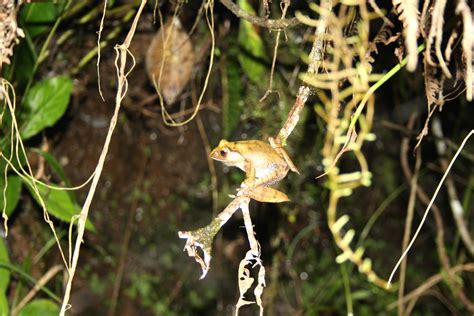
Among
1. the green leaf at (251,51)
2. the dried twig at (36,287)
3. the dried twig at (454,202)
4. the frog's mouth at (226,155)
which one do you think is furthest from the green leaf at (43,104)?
the dried twig at (454,202)

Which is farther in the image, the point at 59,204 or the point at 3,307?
the point at 59,204

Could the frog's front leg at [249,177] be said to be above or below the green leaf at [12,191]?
above

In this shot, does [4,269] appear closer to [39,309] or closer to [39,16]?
[39,309]

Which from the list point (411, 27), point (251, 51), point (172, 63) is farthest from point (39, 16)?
point (411, 27)

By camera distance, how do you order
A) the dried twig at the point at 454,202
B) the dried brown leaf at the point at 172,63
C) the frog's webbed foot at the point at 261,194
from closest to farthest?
the frog's webbed foot at the point at 261,194, the dried brown leaf at the point at 172,63, the dried twig at the point at 454,202

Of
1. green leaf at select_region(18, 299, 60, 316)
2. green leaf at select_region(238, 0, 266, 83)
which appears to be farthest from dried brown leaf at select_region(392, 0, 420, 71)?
green leaf at select_region(18, 299, 60, 316)

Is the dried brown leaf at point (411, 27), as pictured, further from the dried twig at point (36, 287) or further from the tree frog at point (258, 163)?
the dried twig at point (36, 287)

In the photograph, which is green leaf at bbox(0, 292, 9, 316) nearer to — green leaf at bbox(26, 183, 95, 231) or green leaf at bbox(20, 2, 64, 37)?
green leaf at bbox(26, 183, 95, 231)
